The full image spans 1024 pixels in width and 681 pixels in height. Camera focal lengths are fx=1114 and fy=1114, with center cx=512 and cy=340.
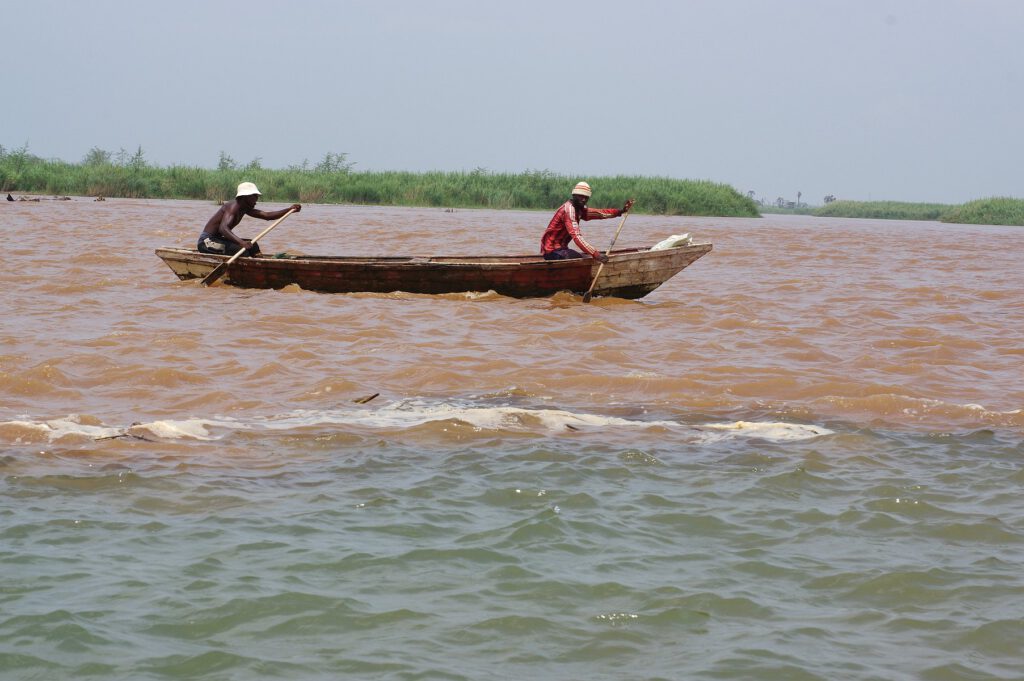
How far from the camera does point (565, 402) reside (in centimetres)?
739

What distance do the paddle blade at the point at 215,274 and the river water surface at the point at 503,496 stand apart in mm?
1539

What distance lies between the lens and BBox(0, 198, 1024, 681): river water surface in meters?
3.65

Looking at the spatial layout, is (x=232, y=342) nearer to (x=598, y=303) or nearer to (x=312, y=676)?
(x=598, y=303)

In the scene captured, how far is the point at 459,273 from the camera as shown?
12.2m

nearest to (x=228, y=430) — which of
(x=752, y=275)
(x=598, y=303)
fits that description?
(x=598, y=303)

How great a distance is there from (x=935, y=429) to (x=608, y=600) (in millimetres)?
3604

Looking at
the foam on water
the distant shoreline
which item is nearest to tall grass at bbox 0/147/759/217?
the distant shoreline

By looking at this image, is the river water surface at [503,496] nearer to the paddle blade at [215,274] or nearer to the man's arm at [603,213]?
the man's arm at [603,213]

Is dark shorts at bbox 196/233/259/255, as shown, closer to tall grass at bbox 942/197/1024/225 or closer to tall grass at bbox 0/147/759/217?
tall grass at bbox 0/147/759/217

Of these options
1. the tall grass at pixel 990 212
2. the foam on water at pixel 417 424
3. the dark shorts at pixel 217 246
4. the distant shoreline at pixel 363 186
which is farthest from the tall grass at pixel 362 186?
the foam on water at pixel 417 424

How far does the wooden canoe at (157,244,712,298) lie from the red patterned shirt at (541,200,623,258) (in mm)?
190

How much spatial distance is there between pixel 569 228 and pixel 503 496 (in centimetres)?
701

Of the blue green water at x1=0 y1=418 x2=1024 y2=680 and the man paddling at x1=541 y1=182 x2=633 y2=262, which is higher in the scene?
the man paddling at x1=541 y1=182 x2=633 y2=262

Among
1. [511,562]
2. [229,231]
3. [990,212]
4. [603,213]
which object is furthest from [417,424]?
[990,212]
